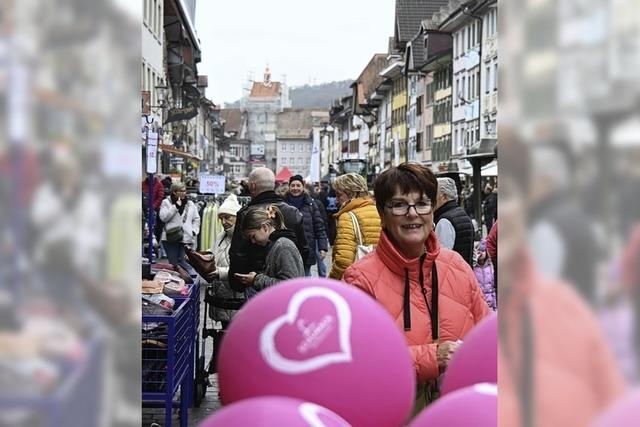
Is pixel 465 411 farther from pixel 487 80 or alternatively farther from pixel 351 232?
pixel 487 80

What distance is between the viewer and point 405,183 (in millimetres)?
3465

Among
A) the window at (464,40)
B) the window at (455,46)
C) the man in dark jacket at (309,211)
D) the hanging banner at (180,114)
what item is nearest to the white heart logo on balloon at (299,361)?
the man in dark jacket at (309,211)

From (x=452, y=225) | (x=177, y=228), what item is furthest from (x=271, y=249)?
(x=177, y=228)

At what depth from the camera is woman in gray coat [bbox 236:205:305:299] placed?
5.93m

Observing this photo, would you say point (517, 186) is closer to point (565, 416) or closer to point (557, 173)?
point (557, 173)

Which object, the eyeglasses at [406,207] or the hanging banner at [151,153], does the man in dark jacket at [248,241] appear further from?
the hanging banner at [151,153]

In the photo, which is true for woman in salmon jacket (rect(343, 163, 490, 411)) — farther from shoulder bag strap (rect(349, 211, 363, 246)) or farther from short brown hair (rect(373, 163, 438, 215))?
shoulder bag strap (rect(349, 211, 363, 246))

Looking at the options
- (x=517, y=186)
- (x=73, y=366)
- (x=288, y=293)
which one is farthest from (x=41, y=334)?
(x=288, y=293)

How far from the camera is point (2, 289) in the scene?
1.22 metres

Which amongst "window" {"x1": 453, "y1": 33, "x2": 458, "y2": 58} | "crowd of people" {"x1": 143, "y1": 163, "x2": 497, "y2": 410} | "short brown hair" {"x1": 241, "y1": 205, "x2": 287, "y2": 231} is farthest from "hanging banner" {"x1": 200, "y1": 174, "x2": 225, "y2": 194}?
"window" {"x1": 453, "y1": 33, "x2": 458, "y2": 58}

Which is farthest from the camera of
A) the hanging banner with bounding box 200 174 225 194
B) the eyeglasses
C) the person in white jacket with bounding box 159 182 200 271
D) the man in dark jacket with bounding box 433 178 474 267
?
the hanging banner with bounding box 200 174 225 194

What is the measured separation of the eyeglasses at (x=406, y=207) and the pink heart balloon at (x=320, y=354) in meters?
0.98

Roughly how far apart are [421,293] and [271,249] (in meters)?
2.93

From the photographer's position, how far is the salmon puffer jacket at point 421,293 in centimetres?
314
